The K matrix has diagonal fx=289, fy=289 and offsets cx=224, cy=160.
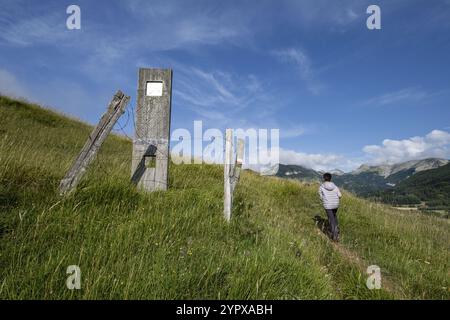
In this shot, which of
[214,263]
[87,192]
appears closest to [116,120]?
[87,192]

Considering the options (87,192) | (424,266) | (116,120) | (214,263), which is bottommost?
(424,266)

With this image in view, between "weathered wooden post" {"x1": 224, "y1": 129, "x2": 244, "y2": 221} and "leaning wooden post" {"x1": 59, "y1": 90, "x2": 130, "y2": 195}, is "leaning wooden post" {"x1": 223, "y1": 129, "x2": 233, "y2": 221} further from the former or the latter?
"leaning wooden post" {"x1": 59, "y1": 90, "x2": 130, "y2": 195}

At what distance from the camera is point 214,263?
351 cm

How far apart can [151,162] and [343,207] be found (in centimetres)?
820

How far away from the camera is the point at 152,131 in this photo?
21.8ft

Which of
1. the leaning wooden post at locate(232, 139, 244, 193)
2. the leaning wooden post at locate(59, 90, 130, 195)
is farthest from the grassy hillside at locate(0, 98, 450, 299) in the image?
the leaning wooden post at locate(232, 139, 244, 193)

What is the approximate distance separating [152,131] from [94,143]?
1819mm

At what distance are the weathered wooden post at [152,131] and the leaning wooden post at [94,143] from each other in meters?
1.38

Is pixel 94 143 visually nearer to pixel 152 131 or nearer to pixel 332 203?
pixel 152 131

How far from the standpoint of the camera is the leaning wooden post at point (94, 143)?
4.66m

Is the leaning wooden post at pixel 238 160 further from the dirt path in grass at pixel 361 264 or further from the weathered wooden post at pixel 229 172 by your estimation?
the dirt path in grass at pixel 361 264

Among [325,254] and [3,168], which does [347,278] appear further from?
[3,168]
